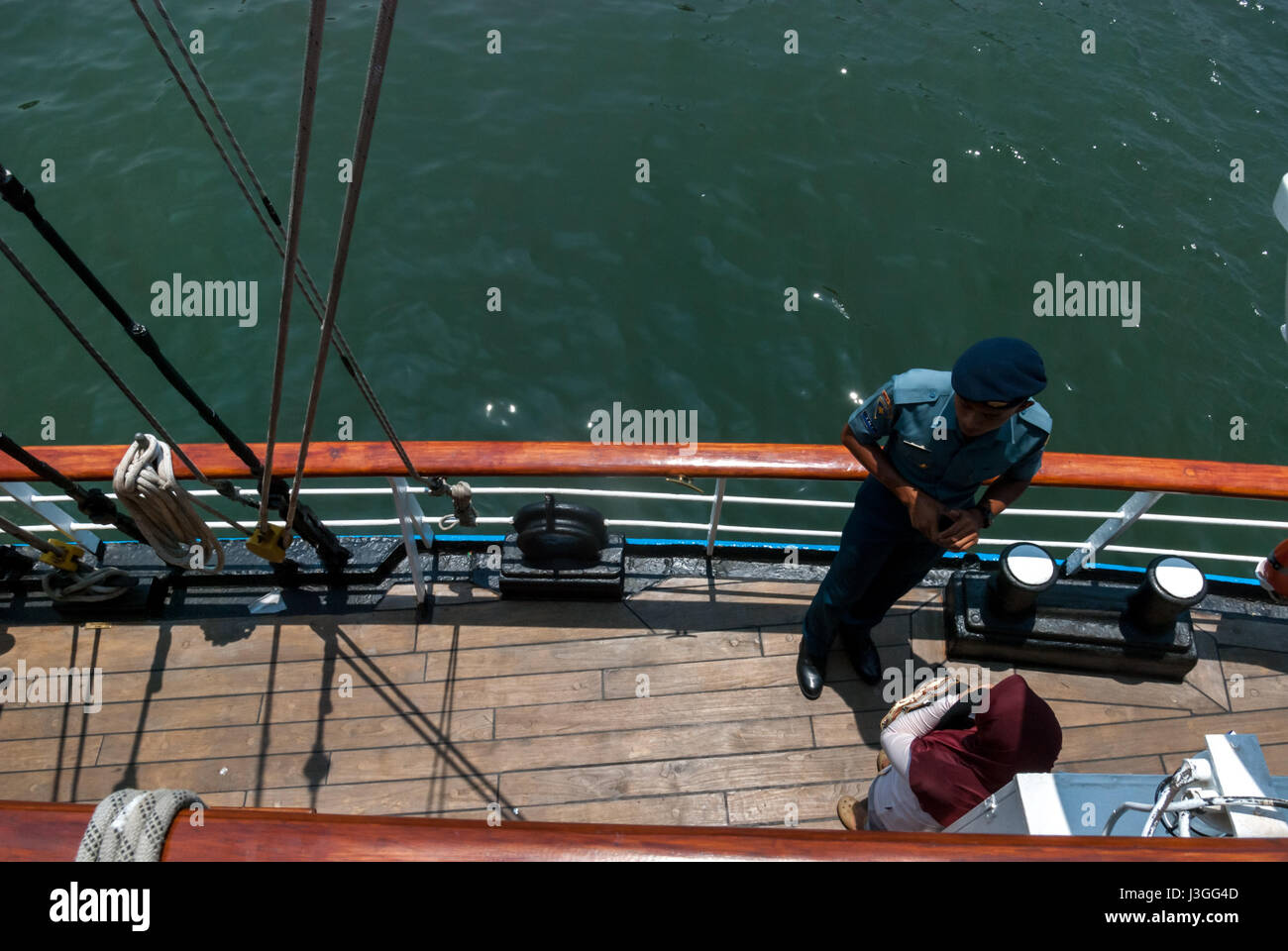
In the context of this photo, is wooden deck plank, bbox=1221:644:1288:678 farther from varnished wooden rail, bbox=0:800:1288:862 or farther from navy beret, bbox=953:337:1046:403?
varnished wooden rail, bbox=0:800:1288:862

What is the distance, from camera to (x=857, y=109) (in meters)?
9.27

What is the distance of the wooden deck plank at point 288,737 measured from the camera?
3.44 meters

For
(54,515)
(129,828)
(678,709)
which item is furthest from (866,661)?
(54,515)

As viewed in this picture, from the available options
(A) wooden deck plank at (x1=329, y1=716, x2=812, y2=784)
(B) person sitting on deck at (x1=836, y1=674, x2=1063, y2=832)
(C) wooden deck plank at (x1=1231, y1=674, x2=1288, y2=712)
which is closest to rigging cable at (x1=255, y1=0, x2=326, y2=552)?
(A) wooden deck plank at (x1=329, y1=716, x2=812, y2=784)

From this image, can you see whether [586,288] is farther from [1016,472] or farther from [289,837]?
[289,837]

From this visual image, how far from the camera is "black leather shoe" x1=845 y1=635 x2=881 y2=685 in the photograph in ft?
11.8

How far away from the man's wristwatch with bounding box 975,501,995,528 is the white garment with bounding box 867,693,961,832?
2.08ft

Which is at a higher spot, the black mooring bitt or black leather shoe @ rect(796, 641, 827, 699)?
the black mooring bitt

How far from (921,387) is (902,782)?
4.43ft

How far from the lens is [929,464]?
2.93 meters

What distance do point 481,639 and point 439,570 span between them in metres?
0.48

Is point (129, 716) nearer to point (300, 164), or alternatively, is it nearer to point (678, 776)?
point (678, 776)

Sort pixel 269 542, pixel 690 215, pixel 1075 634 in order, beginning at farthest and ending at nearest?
pixel 690 215 < pixel 1075 634 < pixel 269 542
